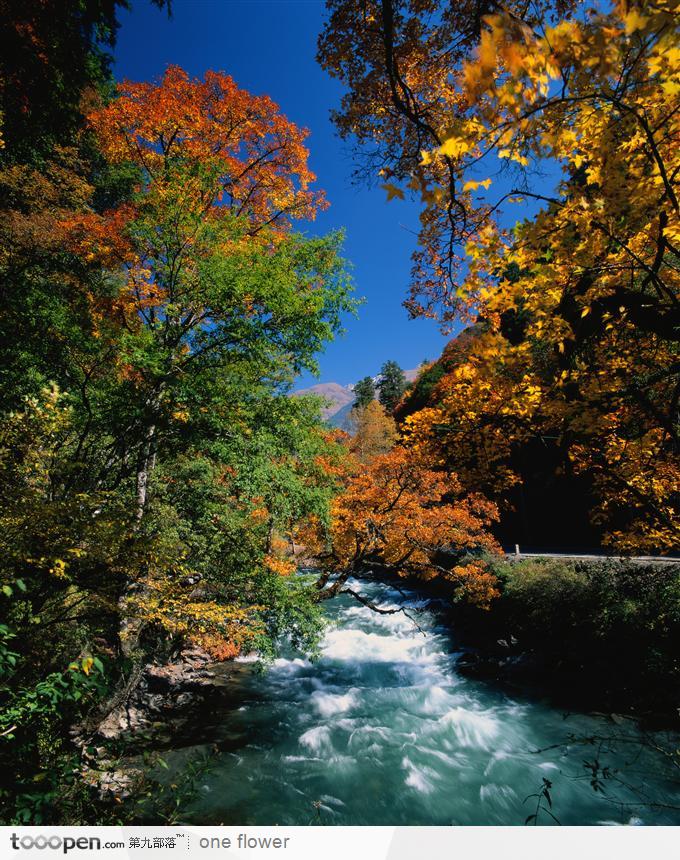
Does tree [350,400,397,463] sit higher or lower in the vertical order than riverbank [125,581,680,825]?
higher

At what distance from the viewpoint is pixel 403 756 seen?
9.10m

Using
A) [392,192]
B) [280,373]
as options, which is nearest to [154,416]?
[280,373]

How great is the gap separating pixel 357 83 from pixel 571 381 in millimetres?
3455

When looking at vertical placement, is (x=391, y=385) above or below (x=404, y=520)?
above

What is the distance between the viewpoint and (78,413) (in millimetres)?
6234

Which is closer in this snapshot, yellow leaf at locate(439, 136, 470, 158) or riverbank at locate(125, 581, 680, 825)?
yellow leaf at locate(439, 136, 470, 158)

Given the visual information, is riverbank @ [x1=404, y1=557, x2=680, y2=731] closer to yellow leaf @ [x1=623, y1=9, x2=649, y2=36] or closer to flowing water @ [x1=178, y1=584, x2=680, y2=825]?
flowing water @ [x1=178, y1=584, x2=680, y2=825]
